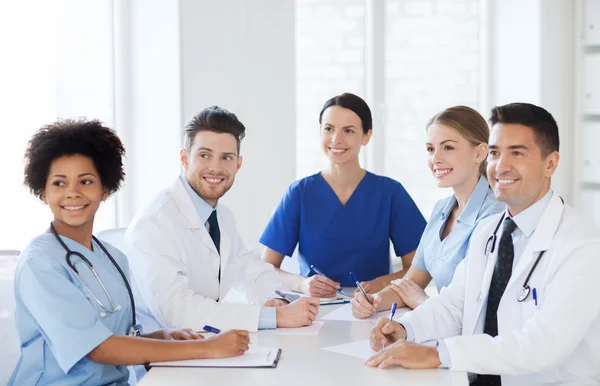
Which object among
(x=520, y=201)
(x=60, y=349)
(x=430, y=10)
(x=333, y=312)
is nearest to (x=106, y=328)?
(x=60, y=349)

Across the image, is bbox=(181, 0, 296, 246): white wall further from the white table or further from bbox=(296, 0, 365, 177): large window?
the white table

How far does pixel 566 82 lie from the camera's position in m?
4.28

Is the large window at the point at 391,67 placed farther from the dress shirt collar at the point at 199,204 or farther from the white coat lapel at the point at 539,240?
the white coat lapel at the point at 539,240

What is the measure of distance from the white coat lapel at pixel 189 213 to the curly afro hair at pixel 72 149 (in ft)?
1.32

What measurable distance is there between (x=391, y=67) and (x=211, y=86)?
1228mm

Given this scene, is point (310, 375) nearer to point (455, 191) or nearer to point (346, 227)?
point (455, 191)

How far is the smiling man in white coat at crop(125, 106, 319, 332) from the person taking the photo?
6.73 feet

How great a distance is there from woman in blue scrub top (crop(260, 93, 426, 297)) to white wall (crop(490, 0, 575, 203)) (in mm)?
1653

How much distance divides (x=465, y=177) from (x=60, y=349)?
1.47 meters

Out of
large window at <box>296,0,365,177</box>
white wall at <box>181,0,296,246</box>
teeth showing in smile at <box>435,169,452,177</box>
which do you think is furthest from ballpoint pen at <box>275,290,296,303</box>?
large window at <box>296,0,365,177</box>

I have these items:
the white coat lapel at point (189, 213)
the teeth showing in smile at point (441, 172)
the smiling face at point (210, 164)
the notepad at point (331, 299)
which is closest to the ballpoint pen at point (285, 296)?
the notepad at point (331, 299)

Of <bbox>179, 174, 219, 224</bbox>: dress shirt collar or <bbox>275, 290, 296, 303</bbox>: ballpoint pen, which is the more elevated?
<bbox>179, 174, 219, 224</bbox>: dress shirt collar

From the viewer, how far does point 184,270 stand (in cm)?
218

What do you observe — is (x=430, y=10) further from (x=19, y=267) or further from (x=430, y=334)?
(x=19, y=267)
